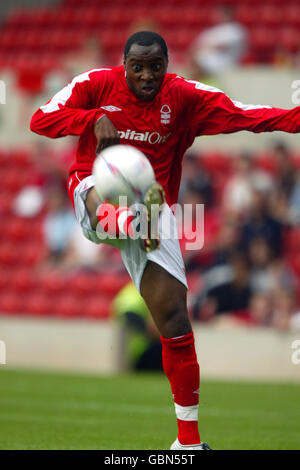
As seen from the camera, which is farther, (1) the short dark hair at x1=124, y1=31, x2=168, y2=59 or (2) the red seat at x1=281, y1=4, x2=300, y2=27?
(2) the red seat at x1=281, y1=4, x2=300, y2=27

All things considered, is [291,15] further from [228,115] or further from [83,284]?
[228,115]

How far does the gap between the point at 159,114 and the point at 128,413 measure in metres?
3.22

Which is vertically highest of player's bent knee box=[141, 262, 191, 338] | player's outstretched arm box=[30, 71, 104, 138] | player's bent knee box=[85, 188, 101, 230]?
player's outstretched arm box=[30, 71, 104, 138]

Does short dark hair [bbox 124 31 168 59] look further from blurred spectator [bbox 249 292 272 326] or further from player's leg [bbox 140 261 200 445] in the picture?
blurred spectator [bbox 249 292 272 326]

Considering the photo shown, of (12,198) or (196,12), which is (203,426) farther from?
(196,12)

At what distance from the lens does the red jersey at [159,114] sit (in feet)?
17.1

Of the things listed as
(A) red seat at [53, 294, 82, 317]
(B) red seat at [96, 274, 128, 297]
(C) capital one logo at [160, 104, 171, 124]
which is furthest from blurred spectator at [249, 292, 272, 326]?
(C) capital one logo at [160, 104, 171, 124]

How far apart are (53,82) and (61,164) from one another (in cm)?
187

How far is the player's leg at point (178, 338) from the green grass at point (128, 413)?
23.1 inches

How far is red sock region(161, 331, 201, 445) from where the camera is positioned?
5.06m

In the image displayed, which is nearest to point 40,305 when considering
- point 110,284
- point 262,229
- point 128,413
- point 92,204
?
point 110,284

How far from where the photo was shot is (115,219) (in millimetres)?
4785

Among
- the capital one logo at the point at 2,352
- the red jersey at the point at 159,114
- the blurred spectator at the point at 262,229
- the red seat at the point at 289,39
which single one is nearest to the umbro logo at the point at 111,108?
the red jersey at the point at 159,114

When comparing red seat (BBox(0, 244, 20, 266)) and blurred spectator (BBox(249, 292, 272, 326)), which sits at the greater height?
red seat (BBox(0, 244, 20, 266))
